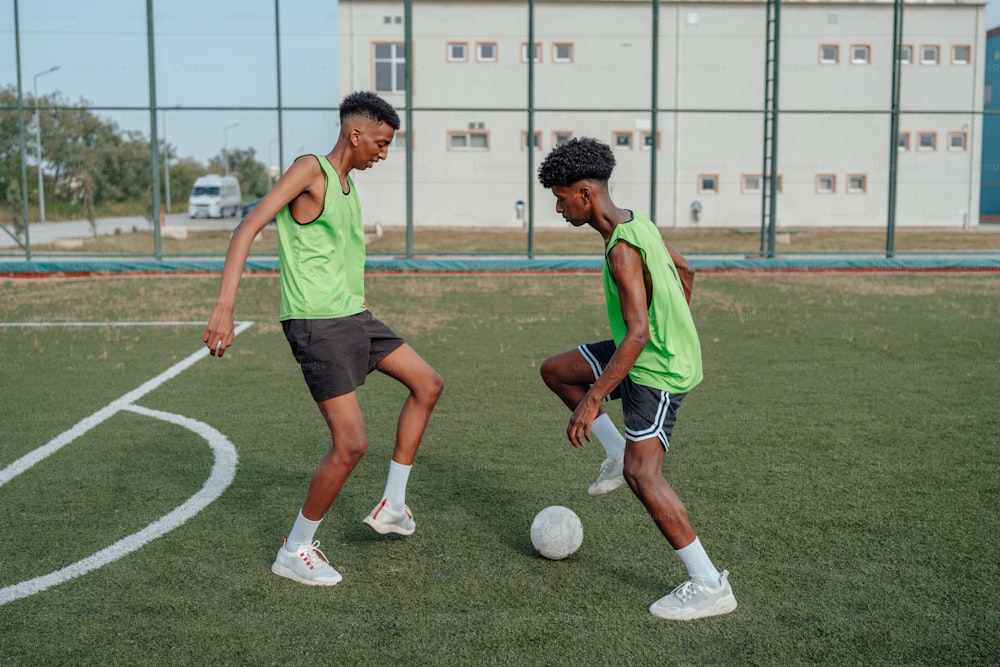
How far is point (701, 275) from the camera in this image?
1805 cm

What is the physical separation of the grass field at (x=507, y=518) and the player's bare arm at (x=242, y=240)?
1051 mm

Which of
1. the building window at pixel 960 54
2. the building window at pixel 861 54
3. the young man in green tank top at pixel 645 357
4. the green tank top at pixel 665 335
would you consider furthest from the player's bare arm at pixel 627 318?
the building window at pixel 960 54

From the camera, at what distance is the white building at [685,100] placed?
29.9 m

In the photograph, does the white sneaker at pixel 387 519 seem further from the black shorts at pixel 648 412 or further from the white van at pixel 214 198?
the white van at pixel 214 198

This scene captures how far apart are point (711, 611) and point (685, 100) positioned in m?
32.1

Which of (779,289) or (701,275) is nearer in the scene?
(779,289)

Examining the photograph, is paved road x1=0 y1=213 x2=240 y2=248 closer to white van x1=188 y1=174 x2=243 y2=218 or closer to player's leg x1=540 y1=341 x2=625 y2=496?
white van x1=188 y1=174 x2=243 y2=218

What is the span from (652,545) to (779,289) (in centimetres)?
1180

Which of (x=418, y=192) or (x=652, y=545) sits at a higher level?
(x=418, y=192)

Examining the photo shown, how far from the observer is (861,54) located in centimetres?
3466

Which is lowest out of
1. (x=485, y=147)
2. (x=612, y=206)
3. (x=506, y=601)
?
(x=506, y=601)

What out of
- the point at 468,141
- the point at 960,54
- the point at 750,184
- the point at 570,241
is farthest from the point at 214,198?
the point at 960,54

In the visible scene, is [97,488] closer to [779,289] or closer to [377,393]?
[377,393]

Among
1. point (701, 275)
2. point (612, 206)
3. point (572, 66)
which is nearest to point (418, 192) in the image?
point (572, 66)
